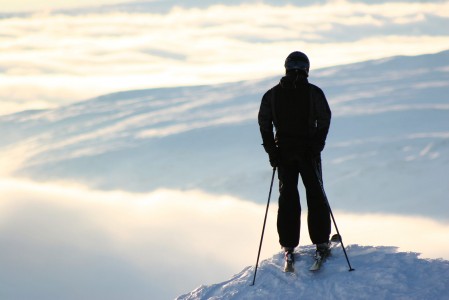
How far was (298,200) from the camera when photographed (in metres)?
12.5

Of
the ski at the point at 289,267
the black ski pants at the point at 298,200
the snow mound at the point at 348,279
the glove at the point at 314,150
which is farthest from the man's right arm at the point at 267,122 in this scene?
the snow mound at the point at 348,279

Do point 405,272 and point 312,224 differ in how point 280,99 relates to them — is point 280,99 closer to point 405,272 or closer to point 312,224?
point 312,224

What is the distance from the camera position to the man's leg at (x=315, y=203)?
1228 centimetres

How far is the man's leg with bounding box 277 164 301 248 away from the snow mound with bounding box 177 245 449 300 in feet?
1.49

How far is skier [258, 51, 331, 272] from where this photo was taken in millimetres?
12148

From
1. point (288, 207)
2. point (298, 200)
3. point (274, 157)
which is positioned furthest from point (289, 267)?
point (274, 157)

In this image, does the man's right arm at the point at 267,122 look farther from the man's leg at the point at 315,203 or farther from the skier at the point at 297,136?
the man's leg at the point at 315,203

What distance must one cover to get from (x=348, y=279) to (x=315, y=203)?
1185mm

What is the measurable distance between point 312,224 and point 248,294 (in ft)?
4.55

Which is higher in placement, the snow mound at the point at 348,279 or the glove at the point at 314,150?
the glove at the point at 314,150

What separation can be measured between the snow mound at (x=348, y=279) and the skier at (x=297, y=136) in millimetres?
542

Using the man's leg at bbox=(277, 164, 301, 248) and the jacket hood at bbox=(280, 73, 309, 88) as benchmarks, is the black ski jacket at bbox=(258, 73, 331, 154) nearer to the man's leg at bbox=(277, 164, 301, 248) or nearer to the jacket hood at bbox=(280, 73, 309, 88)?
the jacket hood at bbox=(280, 73, 309, 88)

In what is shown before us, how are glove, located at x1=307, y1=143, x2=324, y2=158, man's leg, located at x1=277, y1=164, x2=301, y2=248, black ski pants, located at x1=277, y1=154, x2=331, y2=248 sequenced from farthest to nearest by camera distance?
man's leg, located at x1=277, y1=164, x2=301, y2=248
black ski pants, located at x1=277, y1=154, x2=331, y2=248
glove, located at x1=307, y1=143, x2=324, y2=158

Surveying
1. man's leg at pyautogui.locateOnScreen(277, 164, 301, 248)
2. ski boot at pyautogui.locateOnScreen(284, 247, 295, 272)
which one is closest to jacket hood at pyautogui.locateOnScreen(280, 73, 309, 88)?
man's leg at pyautogui.locateOnScreen(277, 164, 301, 248)
